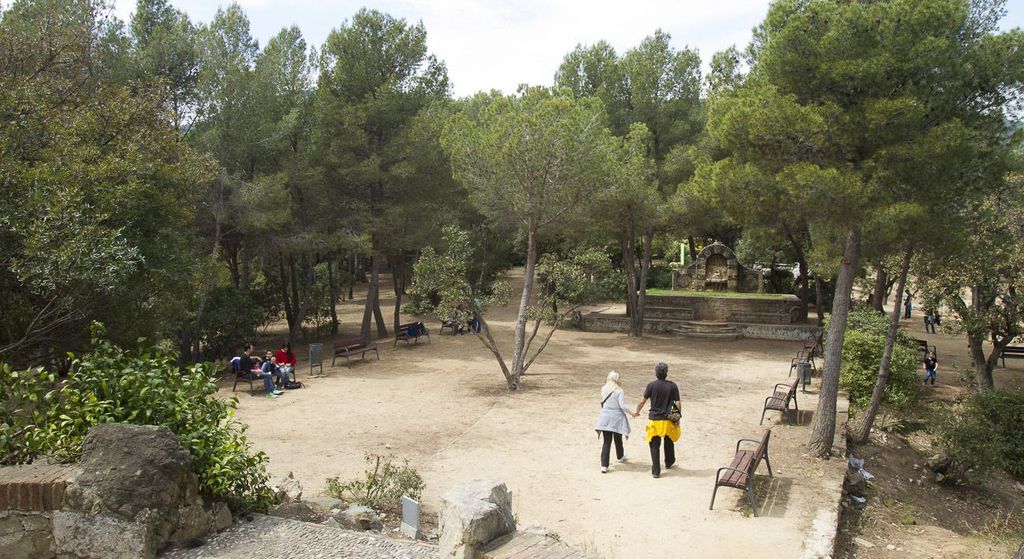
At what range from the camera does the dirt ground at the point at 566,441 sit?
6.81m

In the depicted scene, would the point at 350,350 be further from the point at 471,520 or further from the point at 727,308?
the point at 471,520

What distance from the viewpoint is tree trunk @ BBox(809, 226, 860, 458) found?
30.6ft

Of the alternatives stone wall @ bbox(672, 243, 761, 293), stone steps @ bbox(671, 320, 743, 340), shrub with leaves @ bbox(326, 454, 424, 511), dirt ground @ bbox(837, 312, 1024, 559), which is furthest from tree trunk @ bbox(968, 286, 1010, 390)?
stone wall @ bbox(672, 243, 761, 293)

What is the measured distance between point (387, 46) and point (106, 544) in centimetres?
1730

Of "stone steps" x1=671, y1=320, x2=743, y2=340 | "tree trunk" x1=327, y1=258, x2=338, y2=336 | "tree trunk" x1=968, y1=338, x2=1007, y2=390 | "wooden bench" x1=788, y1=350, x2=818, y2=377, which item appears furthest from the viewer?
"tree trunk" x1=327, y1=258, x2=338, y2=336

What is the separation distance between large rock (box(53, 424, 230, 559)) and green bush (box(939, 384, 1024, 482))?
1032 centimetres

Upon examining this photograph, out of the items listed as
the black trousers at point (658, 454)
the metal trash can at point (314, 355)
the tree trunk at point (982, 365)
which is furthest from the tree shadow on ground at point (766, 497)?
the metal trash can at point (314, 355)

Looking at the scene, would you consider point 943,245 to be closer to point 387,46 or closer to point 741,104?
point 741,104

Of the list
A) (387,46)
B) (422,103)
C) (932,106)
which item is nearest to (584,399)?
(932,106)

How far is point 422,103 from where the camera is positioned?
1984 cm

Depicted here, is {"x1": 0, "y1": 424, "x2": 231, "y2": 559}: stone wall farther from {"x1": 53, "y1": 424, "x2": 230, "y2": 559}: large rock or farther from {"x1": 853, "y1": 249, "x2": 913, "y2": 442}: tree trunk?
{"x1": 853, "y1": 249, "x2": 913, "y2": 442}: tree trunk

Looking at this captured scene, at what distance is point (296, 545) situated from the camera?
4645 millimetres

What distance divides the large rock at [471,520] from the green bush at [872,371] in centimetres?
1080

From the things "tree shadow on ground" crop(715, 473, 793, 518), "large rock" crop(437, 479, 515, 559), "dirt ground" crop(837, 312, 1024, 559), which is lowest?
"dirt ground" crop(837, 312, 1024, 559)
